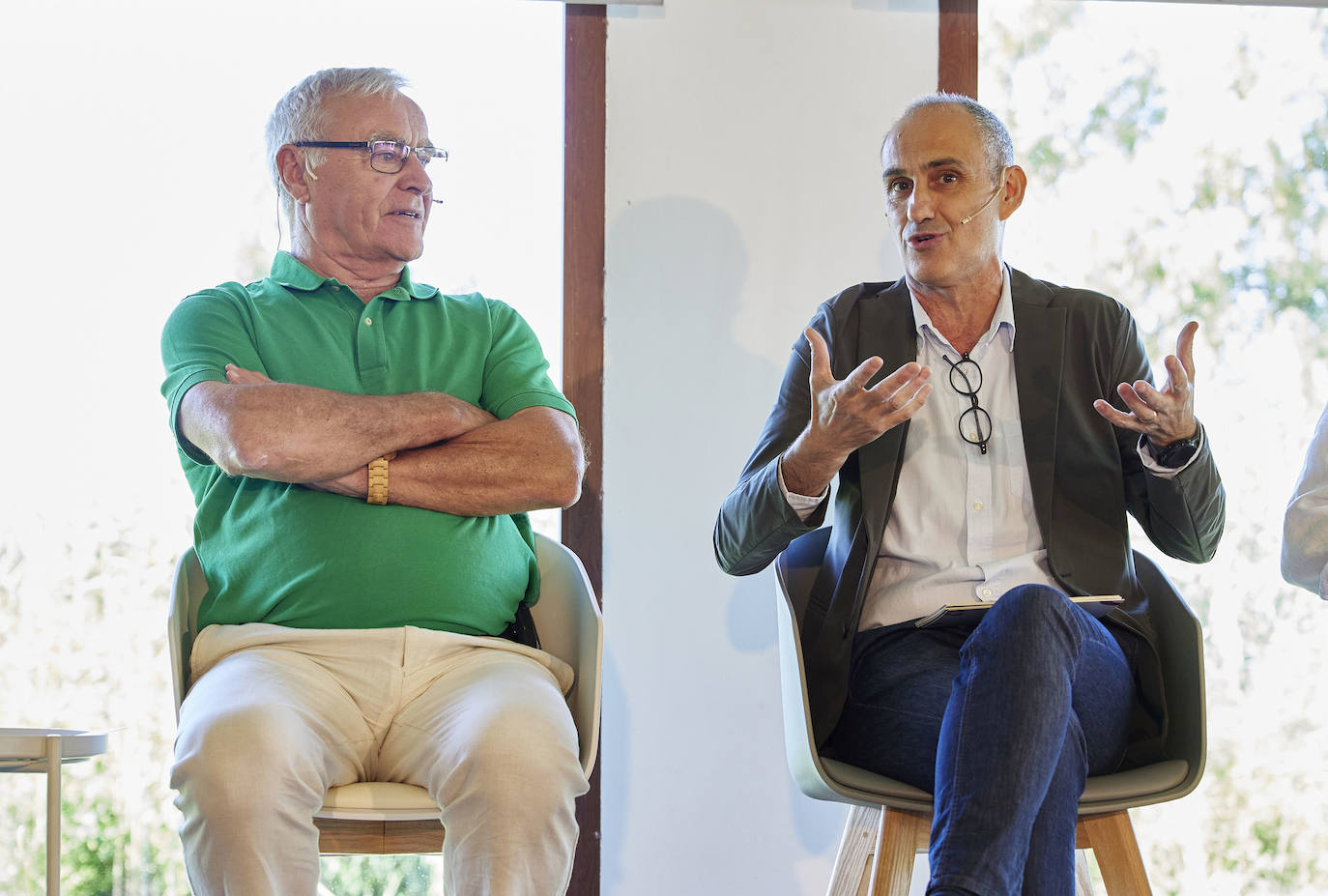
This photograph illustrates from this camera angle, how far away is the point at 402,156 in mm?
2291

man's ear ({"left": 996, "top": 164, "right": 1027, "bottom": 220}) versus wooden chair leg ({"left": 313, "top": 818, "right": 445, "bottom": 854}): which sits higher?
man's ear ({"left": 996, "top": 164, "right": 1027, "bottom": 220})

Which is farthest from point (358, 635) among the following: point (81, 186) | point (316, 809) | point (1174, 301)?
point (1174, 301)

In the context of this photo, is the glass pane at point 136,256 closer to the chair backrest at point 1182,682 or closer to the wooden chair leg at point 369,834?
the wooden chair leg at point 369,834

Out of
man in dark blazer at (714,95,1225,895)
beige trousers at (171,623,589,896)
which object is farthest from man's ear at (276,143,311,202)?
man in dark blazer at (714,95,1225,895)

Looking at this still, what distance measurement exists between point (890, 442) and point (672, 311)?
0.81 m

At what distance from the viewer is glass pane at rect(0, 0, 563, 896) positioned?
269 centimetres

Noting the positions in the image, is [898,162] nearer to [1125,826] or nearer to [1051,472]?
[1051,472]

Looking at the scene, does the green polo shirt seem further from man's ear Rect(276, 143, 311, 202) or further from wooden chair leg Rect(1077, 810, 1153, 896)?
wooden chair leg Rect(1077, 810, 1153, 896)

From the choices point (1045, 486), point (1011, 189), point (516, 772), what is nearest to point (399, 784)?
point (516, 772)

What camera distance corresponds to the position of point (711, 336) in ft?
9.21

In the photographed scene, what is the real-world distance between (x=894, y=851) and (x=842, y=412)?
2.13 ft

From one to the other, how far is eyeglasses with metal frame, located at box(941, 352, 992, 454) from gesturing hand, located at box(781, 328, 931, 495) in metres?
0.33

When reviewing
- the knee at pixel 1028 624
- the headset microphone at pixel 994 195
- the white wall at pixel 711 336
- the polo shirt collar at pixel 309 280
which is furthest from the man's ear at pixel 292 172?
the knee at pixel 1028 624

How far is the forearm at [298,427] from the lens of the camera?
191 cm
